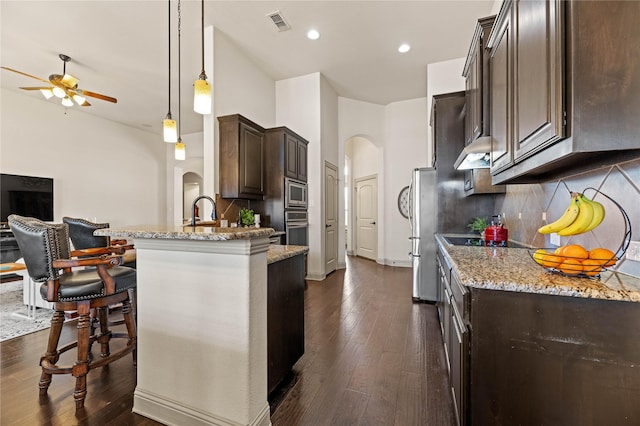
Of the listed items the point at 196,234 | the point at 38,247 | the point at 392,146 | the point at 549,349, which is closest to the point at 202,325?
the point at 196,234

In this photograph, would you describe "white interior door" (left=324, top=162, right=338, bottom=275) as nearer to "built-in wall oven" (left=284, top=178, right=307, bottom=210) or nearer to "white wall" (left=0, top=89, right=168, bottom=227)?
"built-in wall oven" (left=284, top=178, right=307, bottom=210)

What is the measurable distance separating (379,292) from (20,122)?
24.5ft

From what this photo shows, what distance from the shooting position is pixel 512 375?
1.10 m

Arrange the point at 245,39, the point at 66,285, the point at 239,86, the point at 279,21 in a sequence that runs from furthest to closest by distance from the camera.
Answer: the point at 239,86 → the point at 245,39 → the point at 279,21 → the point at 66,285

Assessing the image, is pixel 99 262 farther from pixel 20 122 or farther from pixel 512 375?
pixel 20 122

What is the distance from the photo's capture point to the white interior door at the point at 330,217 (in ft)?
17.6

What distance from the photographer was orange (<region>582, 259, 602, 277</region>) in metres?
1.07

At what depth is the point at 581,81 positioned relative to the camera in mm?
974

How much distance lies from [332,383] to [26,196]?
696cm

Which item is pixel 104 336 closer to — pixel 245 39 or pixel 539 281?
pixel 539 281

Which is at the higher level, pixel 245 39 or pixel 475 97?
pixel 245 39

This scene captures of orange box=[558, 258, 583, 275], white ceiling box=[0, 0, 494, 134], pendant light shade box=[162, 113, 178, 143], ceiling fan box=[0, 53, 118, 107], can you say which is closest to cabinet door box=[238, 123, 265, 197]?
white ceiling box=[0, 0, 494, 134]

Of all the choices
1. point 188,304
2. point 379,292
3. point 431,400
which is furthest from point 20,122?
point 431,400

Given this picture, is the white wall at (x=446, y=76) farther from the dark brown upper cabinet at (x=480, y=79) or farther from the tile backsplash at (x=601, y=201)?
the tile backsplash at (x=601, y=201)
